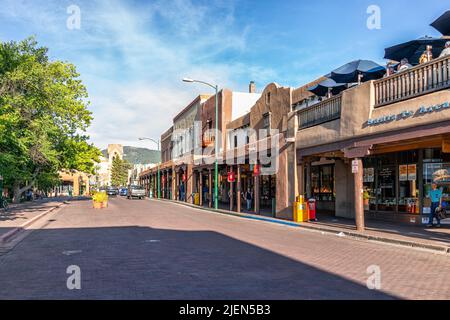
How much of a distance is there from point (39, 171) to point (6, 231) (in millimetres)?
27885

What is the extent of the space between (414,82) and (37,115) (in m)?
26.3

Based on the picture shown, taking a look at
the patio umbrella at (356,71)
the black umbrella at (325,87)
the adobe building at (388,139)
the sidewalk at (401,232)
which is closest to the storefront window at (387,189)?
the adobe building at (388,139)

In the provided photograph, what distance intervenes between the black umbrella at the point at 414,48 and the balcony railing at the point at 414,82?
2.81m

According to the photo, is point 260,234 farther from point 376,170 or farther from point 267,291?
point 267,291

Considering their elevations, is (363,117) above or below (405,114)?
above

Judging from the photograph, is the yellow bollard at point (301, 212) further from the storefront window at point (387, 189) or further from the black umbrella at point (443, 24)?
the black umbrella at point (443, 24)

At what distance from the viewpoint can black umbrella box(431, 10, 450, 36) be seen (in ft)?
52.2

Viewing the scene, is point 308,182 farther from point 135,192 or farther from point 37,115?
point 135,192

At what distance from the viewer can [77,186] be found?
355ft

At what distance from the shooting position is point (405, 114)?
14.5 metres

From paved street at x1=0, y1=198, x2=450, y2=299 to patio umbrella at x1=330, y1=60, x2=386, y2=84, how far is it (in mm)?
7543

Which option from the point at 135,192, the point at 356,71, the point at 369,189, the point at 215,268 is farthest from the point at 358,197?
the point at 135,192

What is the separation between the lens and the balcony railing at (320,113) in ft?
62.3

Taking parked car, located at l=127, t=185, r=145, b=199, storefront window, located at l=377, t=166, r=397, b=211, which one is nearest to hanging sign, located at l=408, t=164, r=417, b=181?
storefront window, located at l=377, t=166, r=397, b=211
